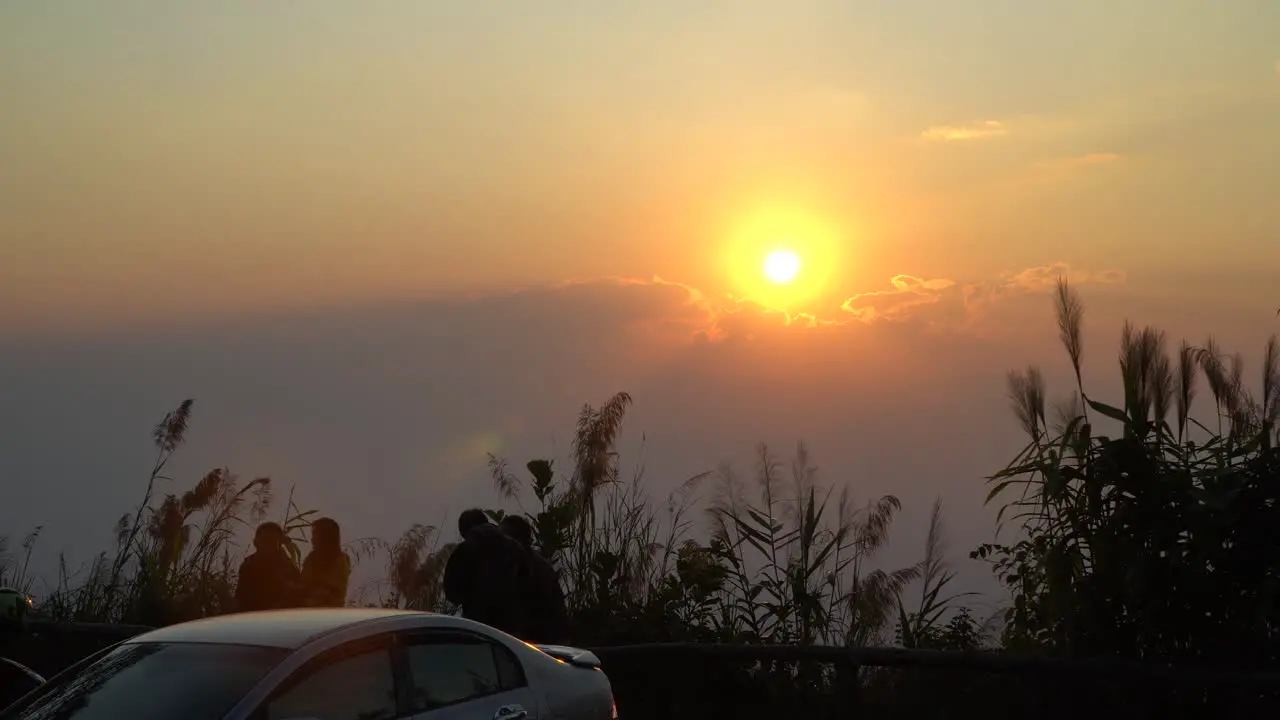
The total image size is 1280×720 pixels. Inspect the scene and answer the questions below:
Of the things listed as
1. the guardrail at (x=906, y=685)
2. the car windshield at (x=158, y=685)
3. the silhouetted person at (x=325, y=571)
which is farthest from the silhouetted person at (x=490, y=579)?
the car windshield at (x=158, y=685)

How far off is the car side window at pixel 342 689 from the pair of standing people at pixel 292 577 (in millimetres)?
5408

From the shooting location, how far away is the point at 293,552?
47.4 ft

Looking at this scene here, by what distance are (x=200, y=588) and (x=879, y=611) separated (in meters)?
7.42

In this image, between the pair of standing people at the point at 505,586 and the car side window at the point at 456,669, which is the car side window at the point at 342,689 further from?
the pair of standing people at the point at 505,586

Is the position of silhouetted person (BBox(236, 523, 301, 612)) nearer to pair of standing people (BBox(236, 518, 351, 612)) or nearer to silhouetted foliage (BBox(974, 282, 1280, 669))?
pair of standing people (BBox(236, 518, 351, 612))

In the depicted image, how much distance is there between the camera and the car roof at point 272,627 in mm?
6883

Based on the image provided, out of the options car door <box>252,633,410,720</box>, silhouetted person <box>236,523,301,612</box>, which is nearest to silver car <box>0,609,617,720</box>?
car door <box>252,633,410,720</box>

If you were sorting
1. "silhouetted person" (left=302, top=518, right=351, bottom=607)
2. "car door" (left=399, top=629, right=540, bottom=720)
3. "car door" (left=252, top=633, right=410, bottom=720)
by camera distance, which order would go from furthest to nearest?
1. "silhouetted person" (left=302, top=518, right=351, bottom=607)
2. "car door" (left=399, top=629, right=540, bottom=720)
3. "car door" (left=252, top=633, right=410, bottom=720)

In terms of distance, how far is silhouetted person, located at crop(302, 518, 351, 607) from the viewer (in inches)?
Result: 489

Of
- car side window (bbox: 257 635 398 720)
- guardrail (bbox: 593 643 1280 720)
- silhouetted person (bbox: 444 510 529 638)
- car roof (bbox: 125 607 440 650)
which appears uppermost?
silhouetted person (bbox: 444 510 529 638)

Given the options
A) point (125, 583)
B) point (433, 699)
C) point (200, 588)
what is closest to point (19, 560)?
point (125, 583)

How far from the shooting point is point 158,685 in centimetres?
665

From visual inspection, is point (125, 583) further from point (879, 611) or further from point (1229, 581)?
point (1229, 581)

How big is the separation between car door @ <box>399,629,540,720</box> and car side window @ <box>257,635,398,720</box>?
0.17m
